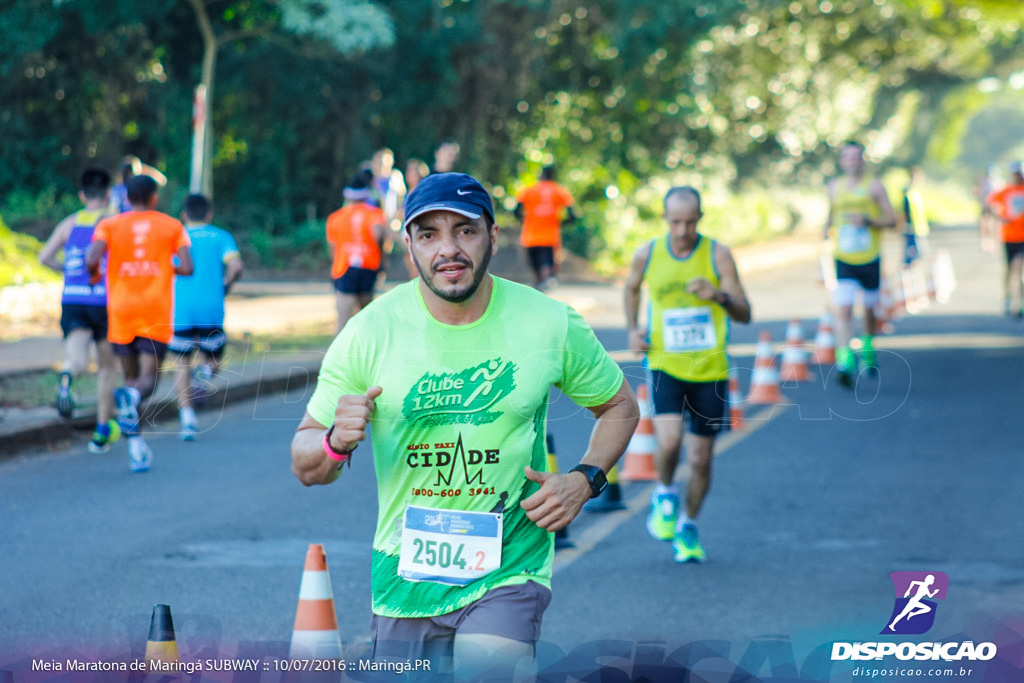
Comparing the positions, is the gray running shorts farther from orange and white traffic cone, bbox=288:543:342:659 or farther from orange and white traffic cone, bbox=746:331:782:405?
orange and white traffic cone, bbox=746:331:782:405

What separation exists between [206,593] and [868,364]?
8790 mm

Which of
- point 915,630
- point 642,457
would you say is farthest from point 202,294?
point 915,630

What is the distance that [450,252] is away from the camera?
11.8 feet

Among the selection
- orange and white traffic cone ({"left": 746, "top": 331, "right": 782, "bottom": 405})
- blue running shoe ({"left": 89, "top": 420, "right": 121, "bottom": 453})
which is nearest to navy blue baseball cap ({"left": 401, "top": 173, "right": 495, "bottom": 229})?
blue running shoe ({"left": 89, "top": 420, "right": 121, "bottom": 453})

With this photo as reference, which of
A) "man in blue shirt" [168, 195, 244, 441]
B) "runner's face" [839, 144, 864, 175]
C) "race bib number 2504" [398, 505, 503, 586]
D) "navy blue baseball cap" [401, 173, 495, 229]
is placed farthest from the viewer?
"runner's face" [839, 144, 864, 175]

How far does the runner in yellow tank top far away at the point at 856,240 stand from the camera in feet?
45.2

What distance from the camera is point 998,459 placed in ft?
33.8

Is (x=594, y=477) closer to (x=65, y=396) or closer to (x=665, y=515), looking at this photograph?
(x=665, y=515)

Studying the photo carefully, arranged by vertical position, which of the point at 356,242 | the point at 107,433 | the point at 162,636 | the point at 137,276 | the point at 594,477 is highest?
the point at 356,242

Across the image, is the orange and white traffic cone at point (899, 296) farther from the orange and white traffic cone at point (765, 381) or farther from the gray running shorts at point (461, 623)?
the gray running shorts at point (461, 623)

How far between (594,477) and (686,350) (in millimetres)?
3972

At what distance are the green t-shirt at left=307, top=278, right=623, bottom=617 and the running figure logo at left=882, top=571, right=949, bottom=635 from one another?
2.57 m

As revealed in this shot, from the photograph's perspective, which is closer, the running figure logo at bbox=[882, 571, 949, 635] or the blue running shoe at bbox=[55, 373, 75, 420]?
the running figure logo at bbox=[882, 571, 949, 635]

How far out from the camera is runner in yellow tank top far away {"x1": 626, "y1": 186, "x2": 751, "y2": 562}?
751 centimetres
